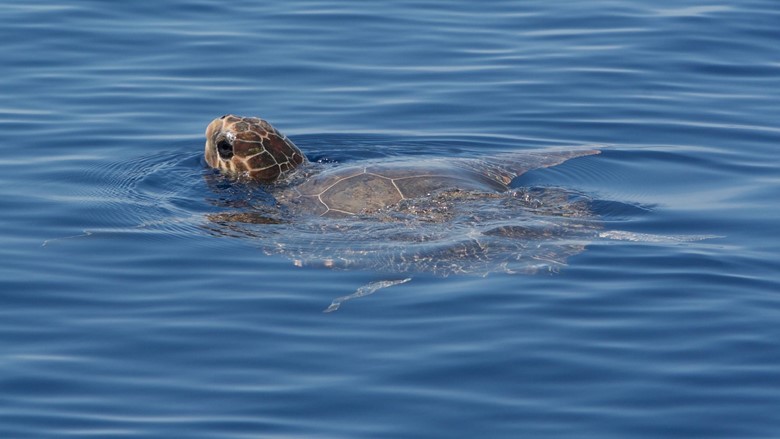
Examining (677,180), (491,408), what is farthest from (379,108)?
(491,408)

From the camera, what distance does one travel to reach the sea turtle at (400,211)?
9.89 m

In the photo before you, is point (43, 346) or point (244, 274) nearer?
point (43, 346)

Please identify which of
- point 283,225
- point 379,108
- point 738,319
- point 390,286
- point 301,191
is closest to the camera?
point 738,319

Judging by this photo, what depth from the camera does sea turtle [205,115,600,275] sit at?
32.4ft

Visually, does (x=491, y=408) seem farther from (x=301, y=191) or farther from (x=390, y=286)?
(x=301, y=191)

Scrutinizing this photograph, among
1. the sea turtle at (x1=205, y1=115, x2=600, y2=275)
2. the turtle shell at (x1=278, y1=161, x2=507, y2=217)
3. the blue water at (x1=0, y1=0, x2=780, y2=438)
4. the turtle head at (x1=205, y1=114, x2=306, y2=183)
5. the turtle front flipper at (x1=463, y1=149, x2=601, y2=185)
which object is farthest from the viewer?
the turtle head at (x1=205, y1=114, x2=306, y2=183)

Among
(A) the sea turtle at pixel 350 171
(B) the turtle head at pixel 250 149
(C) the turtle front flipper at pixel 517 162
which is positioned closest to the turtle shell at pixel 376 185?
(A) the sea turtle at pixel 350 171

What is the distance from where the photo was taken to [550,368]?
311 inches

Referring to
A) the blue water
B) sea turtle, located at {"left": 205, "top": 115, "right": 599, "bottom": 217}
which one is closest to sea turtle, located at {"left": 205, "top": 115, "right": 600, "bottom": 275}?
sea turtle, located at {"left": 205, "top": 115, "right": 599, "bottom": 217}

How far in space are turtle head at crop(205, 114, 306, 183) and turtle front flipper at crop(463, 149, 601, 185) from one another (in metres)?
1.88

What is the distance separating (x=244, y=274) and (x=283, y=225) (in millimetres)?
1276

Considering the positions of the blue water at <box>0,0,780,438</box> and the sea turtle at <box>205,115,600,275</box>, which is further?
the sea turtle at <box>205,115,600,275</box>

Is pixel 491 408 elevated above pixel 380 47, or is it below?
below

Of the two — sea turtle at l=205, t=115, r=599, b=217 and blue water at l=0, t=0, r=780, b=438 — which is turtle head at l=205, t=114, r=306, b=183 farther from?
blue water at l=0, t=0, r=780, b=438
